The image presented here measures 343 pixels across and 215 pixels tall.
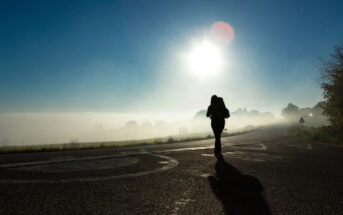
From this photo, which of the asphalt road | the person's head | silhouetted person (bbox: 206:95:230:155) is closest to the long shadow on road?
the asphalt road

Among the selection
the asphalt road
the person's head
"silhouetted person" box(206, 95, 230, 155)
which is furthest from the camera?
the person's head

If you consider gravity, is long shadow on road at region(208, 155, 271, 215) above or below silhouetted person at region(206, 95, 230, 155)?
below

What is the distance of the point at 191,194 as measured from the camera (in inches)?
111

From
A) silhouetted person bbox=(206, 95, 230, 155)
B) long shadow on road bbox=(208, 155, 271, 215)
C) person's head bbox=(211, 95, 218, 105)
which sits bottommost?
long shadow on road bbox=(208, 155, 271, 215)

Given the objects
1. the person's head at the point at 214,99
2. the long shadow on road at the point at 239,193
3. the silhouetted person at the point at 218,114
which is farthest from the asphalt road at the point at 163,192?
the person's head at the point at 214,99

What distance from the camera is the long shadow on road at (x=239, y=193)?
229 cm

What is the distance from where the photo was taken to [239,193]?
2859 mm

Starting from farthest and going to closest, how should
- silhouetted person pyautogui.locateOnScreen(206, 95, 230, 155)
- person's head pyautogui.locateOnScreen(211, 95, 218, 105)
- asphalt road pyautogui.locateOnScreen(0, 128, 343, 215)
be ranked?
person's head pyautogui.locateOnScreen(211, 95, 218, 105), silhouetted person pyautogui.locateOnScreen(206, 95, 230, 155), asphalt road pyautogui.locateOnScreen(0, 128, 343, 215)

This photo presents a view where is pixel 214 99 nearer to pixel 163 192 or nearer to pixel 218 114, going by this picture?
pixel 218 114

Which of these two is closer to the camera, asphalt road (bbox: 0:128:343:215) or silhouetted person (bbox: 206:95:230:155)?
asphalt road (bbox: 0:128:343:215)

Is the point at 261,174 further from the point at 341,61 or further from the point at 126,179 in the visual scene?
the point at 341,61

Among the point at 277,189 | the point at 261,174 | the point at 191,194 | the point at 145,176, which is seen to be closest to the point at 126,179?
the point at 145,176

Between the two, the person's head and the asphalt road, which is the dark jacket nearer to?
the person's head

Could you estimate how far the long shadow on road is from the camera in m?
2.29
